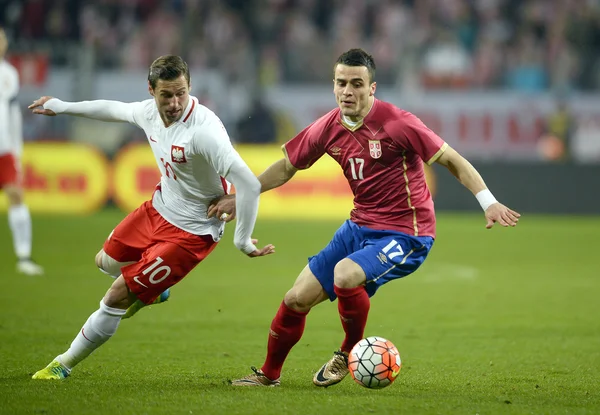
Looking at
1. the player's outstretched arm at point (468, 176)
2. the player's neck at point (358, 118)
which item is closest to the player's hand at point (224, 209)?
the player's neck at point (358, 118)

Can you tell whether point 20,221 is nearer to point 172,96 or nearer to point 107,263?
point 107,263

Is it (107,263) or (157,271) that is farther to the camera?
(107,263)

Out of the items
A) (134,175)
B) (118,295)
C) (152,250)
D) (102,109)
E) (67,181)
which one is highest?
(102,109)

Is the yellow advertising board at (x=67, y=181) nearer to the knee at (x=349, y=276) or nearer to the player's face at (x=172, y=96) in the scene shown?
the player's face at (x=172, y=96)

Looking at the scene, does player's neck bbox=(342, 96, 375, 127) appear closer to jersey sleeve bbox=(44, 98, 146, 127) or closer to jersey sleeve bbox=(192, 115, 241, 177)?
jersey sleeve bbox=(192, 115, 241, 177)

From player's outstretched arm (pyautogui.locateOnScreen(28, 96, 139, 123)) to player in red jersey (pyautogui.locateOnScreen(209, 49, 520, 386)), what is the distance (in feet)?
2.95

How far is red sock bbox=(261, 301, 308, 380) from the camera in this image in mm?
6141

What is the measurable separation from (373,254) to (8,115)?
6.95m

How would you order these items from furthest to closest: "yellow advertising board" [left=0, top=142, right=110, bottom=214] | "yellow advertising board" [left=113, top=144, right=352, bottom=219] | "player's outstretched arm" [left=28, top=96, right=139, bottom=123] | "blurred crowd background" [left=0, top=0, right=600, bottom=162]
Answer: "blurred crowd background" [left=0, top=0, right=600, bottom=162] → "yellow advertising board" [left=0, top=142, right=110, bottom=214] → "yellow advertising board" [left=113, top=144, right=352, bottom=219] → "player's outstretched arm" [left=28, top=96, right=139, bottom=123]

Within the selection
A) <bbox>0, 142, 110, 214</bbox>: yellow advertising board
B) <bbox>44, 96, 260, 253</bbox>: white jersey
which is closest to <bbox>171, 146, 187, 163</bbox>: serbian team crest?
<bbox>44, 96, 260, 253</bbox>: white jersey

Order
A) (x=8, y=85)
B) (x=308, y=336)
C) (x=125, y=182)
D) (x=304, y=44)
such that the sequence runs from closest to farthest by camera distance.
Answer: (x=308, y=336), (x=8, y=85), (x=125, y=182), (x=304, y=44)

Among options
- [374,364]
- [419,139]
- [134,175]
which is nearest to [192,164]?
[419,139]

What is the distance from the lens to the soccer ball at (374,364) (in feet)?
19.0

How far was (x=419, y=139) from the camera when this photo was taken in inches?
233
